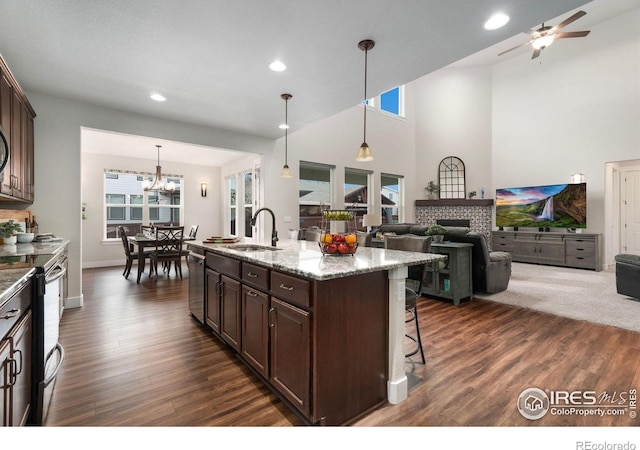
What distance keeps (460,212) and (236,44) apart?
7.48m

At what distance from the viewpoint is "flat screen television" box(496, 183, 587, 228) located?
648 cm

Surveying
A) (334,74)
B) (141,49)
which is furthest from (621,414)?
(141,49)

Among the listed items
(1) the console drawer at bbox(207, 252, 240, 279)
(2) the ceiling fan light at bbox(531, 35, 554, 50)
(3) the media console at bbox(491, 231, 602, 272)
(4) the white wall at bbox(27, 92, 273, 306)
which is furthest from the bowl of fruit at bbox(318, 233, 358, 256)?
(3) the media console at bbox(491, 231, 602, 272)

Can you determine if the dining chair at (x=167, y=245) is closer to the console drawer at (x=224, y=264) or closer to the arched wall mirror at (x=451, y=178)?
the console drawer at (x=224, y=264)

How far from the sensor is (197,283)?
3135 mm

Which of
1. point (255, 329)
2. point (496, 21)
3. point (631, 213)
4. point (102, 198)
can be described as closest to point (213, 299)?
point (255, 329)

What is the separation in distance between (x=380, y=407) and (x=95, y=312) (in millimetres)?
3529

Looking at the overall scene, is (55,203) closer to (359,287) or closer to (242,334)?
(242,334)

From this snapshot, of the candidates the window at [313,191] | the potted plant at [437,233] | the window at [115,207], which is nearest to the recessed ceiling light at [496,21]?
the potted plant at [437,233]

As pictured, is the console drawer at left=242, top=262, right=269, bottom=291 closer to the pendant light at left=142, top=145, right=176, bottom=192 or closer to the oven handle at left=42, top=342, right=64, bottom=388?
the oven handle at left=42, top=342, right=64, bottom=388

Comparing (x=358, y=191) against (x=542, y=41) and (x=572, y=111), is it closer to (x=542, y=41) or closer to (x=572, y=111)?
(x=542, y=41)

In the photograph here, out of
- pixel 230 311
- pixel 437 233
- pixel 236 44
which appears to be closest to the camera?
pixel 230 311

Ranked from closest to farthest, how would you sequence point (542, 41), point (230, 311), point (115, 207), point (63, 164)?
point (230, 311)
point (63, 164)
point (542, 41)
point (115, 207)

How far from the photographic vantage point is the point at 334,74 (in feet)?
10.6
